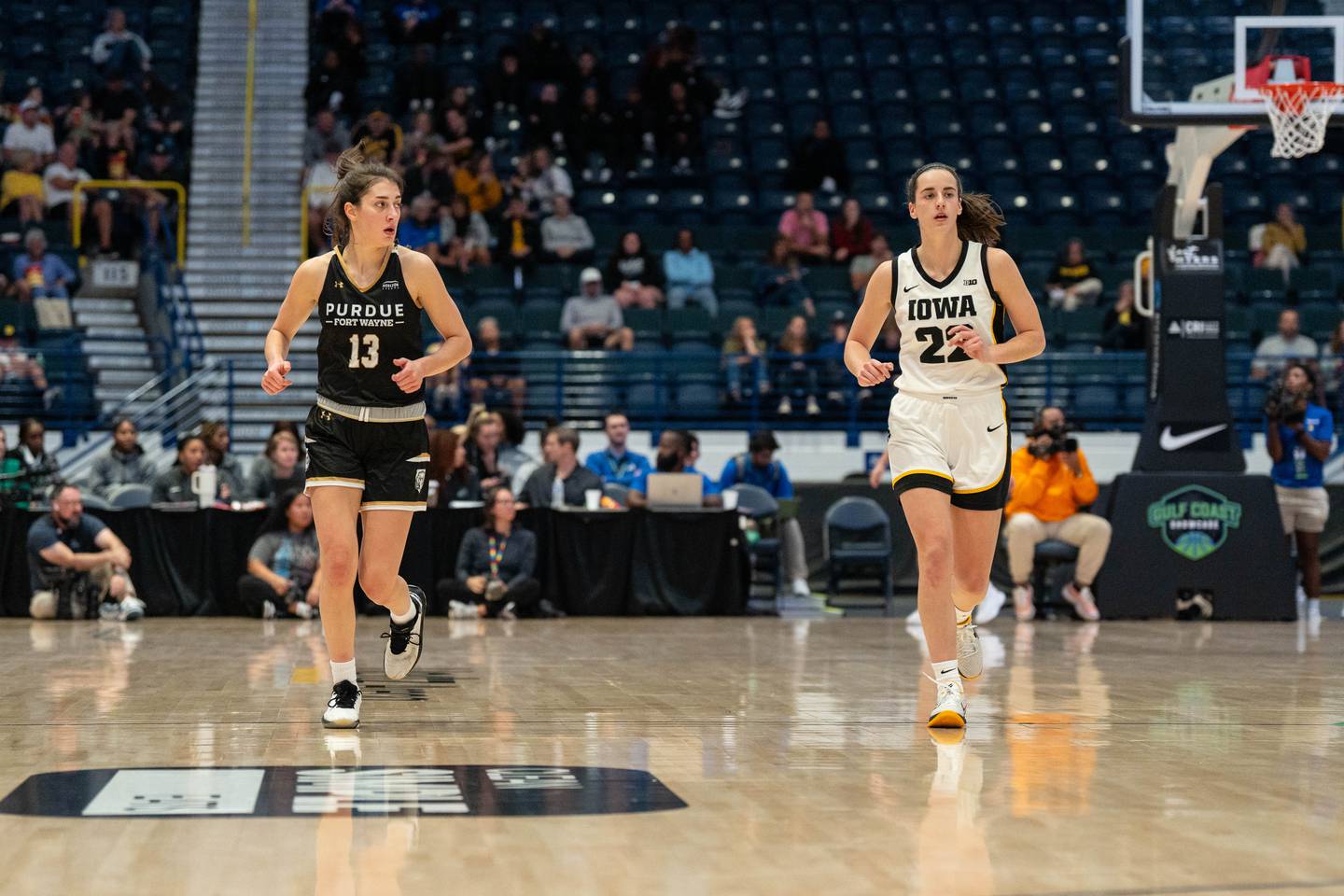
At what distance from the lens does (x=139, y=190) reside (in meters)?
17.9

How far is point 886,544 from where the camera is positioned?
13.2m

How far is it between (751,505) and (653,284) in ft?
14.6

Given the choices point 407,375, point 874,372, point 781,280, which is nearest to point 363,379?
point 407,375

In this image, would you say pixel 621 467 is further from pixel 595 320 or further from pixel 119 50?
pixel 119 50

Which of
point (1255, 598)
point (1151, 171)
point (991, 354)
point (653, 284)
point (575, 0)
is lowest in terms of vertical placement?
point (1255, 598)

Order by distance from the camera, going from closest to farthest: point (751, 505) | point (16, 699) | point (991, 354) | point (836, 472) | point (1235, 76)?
point (991, 354), point (16, 699), point (1235, 76), point (751, 505), point (836, 472)

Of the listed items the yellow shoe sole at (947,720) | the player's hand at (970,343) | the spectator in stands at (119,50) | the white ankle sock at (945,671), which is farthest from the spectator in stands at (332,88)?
the yellow shoe sole at (947,720)

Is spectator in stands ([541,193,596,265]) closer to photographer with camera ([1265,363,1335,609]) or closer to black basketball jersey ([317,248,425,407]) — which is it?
photographer with camera ([1265,363,1335,609])

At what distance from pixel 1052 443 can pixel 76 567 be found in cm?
693

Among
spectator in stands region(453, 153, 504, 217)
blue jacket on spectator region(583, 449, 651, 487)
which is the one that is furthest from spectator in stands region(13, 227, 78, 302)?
blue jacket on spectator region(583, 449, 651, 487)

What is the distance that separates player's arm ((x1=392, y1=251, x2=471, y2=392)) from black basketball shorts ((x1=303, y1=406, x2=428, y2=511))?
0.20 metres

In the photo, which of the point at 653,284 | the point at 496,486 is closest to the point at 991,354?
the point at 496,486

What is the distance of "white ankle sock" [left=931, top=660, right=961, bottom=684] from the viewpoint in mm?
5688

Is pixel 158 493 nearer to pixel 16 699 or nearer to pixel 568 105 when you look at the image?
pixel 16 699
